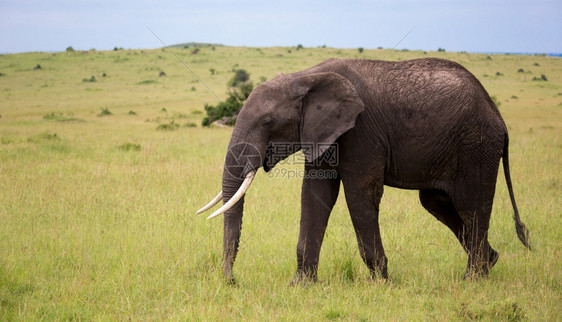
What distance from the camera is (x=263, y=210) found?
326 inches

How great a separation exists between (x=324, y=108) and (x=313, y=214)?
109 centimetres

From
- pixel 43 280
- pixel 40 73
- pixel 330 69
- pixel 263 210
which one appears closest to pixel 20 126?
pixel 263 210

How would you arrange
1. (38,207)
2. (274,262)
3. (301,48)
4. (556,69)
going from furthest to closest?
(301,48) < (556,69) < (38,207) < (274,262)

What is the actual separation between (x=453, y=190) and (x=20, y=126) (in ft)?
51.8

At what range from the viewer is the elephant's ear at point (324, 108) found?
5.04 m

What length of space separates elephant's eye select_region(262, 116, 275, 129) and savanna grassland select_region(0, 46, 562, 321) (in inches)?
59.6

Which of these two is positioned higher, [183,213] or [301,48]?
[301,48]

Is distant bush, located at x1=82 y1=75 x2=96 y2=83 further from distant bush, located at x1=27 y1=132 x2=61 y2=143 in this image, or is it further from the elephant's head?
the elephant's head

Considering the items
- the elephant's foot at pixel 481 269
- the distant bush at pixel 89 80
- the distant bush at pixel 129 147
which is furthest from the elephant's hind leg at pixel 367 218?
the distant bush at pixel 89 80

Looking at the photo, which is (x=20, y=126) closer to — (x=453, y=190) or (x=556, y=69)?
(x=453, y=190)

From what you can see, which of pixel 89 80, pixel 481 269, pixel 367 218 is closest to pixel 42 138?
pixel 367 218

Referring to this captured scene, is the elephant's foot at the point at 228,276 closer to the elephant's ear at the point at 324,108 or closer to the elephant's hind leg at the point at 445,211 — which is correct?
the elephant's ear at the point at 324,108

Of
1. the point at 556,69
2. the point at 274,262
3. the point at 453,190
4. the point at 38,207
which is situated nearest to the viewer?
the point at 453,190

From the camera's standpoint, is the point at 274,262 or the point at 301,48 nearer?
the point at 274,262
